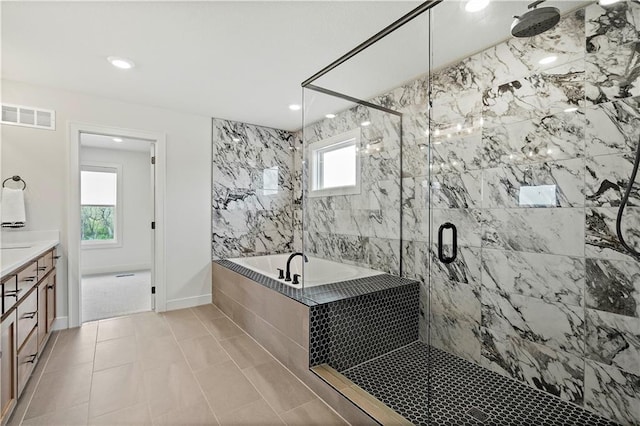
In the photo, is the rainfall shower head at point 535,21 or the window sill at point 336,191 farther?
the window sill at point 336,191

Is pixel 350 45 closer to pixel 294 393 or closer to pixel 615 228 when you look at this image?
pixel 615 228

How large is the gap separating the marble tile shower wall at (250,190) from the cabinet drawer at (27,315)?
6.18ft

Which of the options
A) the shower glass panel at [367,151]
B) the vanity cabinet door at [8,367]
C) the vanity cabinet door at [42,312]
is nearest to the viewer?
the vanity cabinet door at [8,367]

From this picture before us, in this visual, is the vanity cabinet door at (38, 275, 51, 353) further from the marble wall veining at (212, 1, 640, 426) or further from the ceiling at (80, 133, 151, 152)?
the ceiling at (80, 133, 151, 152)

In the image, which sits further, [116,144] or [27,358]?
[116,144]

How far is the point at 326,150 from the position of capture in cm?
350

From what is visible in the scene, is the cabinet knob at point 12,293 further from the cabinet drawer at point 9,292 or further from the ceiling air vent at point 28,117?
the ceiling air vent at point 28,117

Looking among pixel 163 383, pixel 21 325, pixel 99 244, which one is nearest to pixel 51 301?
pixel 21 325

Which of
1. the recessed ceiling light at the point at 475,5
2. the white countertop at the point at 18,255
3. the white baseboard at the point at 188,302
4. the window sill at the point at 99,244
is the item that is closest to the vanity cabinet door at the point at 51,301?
the white countertop at the point at 18,255

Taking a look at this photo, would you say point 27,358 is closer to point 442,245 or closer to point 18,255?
point 18,255

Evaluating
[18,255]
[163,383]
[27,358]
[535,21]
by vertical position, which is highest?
[535,21]

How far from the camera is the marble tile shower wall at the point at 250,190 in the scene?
13.3 feet

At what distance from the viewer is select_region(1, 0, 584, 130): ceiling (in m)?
1.90

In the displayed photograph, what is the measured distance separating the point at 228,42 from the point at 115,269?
18.5ft
